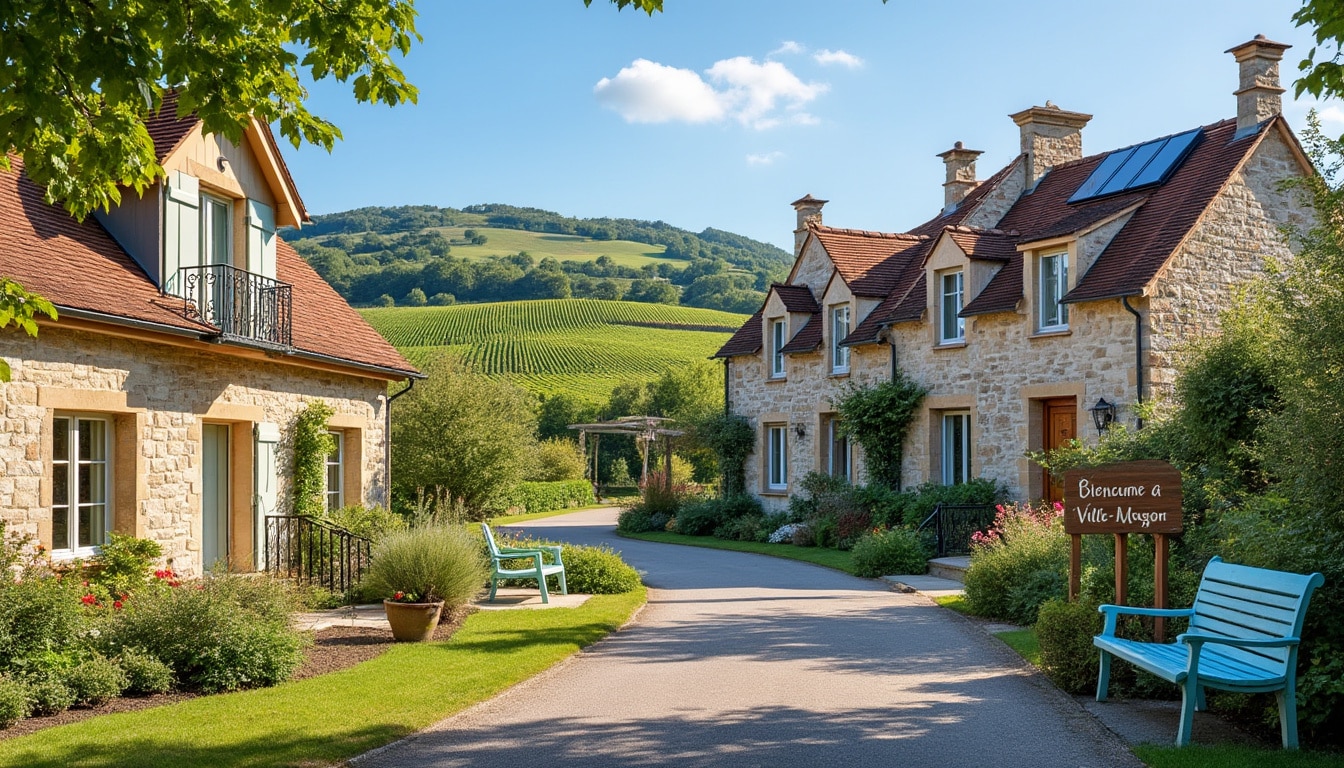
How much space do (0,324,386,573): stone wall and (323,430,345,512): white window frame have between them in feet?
4.12

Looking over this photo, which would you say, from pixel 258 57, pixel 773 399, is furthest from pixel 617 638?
pixel 773 399

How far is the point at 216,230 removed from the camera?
14.4 metres

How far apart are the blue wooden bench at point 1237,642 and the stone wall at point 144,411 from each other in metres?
9.49

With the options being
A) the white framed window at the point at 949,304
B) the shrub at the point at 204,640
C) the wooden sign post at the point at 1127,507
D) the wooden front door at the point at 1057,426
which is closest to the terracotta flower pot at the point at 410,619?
the shrub at the point at 204,640

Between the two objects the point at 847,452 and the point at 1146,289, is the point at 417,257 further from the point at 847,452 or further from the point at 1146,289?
the point at 1146,289

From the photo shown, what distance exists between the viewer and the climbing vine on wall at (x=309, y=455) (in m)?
15.4

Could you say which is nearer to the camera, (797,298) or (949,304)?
(949,304)

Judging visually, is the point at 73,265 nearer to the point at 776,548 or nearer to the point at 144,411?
the point at 144,411

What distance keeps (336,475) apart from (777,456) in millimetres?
13096

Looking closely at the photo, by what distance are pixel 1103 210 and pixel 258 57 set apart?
16538 mm

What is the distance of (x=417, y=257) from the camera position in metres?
110

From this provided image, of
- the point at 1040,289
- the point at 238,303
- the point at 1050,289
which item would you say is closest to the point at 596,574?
the point at 238,303

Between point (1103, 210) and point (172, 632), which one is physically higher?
point (1103, 210)

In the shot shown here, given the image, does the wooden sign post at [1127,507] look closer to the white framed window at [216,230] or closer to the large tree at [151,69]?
the large tree at [151,69]
